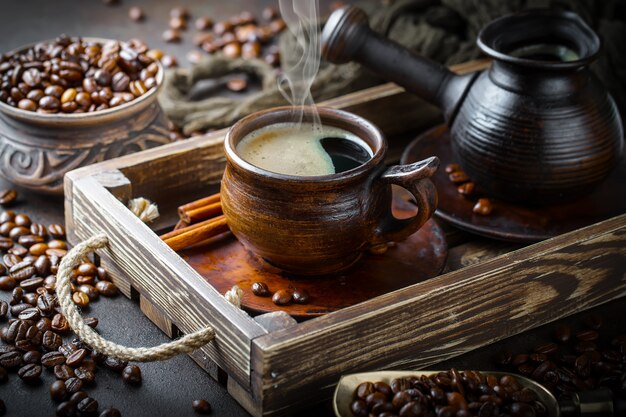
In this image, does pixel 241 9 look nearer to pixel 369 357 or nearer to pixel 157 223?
pixel 157 223

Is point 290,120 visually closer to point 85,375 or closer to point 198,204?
point 198,204

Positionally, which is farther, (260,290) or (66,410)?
(260,290)

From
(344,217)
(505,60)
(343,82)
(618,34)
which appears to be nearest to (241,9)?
(343,82)

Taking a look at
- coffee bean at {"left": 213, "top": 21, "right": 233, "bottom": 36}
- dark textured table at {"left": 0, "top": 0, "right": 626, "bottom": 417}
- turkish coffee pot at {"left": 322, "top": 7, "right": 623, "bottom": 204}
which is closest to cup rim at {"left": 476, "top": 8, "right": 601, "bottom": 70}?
turkish coffee pot at {"left": 322, "top": 7, "right": 623, "bottom": 204}

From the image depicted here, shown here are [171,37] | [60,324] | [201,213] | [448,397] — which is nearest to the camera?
[448,397]

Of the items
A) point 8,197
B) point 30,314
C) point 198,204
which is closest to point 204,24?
point 8,197

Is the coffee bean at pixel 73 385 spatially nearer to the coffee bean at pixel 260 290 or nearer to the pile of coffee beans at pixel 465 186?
the coffee bean at pixel 260 290

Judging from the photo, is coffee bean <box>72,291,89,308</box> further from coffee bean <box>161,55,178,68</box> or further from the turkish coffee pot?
coffee bean <box>161,55,178,68</box>
